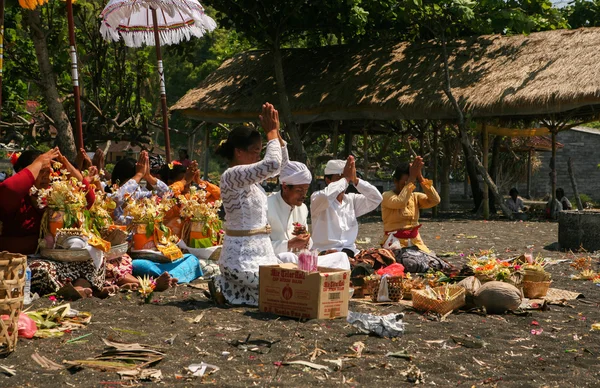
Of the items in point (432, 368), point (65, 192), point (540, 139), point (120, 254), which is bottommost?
point (432, 368)

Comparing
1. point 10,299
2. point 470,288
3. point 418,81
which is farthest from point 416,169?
point 418,81

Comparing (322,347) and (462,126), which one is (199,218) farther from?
(462,126)

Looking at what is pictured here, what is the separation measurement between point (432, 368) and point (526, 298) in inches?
105

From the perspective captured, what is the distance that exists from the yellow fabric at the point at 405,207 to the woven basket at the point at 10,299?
441 centimetres

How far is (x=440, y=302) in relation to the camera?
6.00m

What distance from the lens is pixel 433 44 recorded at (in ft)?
57.6

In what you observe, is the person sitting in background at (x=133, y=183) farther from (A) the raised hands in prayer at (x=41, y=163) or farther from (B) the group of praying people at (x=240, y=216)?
(A) the raised hands in prayer at (x=41, y=163)

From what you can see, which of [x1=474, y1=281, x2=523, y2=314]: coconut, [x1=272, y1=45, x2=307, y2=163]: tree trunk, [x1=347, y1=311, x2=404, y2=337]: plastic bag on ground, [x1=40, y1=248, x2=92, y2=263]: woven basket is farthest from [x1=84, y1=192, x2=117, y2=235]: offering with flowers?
[x1=272, y1=45, x2=307, y2=163]: tree trunk

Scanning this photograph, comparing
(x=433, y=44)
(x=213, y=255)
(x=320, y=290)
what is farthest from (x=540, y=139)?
(x=320, y=290)

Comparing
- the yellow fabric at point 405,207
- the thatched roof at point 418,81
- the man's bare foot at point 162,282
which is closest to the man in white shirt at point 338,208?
the yellow fabric at point 405,207

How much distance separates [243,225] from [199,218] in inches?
87.7

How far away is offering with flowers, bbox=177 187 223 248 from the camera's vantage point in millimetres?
8094

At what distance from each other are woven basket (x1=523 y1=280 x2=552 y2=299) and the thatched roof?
27.7 ft

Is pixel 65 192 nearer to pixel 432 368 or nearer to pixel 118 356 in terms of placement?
pixel 118 356
